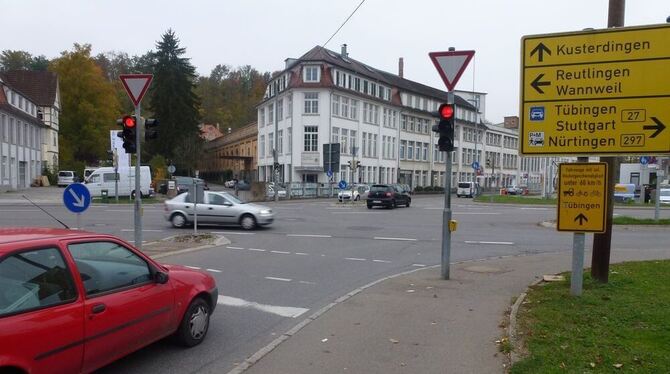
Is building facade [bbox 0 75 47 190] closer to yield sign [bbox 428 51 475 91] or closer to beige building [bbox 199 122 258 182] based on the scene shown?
beige building [bbox 199 122 258 182]

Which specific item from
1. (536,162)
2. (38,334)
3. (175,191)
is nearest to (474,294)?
(38,334)

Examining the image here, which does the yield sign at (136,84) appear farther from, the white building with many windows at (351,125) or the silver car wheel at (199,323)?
the white building with many windows at (351,125)

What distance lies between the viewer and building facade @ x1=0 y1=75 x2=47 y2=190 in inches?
1895

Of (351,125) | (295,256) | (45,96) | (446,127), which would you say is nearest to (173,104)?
(45,96)

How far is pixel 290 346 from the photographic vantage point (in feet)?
19.4

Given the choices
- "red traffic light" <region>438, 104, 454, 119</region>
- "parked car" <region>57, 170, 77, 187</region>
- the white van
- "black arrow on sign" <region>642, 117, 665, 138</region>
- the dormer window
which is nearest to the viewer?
"black arrow on sign" <region>642, 117, 665, 138</region>

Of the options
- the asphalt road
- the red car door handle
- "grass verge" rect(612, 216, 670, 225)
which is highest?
the red car door handle

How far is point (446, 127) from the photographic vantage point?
9.88 m

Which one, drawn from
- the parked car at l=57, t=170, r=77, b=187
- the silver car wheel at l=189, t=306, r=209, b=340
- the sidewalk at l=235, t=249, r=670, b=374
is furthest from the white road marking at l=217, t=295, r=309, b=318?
the parked car at l=57, t=170, r=77, b=187

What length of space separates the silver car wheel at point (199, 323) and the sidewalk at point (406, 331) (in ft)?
2.73

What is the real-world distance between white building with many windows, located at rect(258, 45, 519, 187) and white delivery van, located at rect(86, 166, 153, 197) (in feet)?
37.0

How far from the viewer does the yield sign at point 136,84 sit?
1157 centimetres

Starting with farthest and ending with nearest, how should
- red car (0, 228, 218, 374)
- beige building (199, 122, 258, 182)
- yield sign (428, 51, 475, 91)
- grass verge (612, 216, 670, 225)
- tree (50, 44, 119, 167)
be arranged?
beige building (199, 122, 258, 182) → tree (50, 44, 119, 167) → grass verge (612, 216, 670, 225) → yield sign (428, 51, 475, 91) → red car (0, 228, 218, 374)

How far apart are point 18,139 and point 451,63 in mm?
54028
